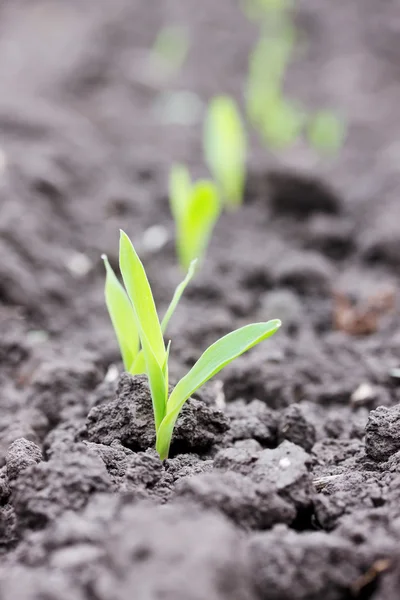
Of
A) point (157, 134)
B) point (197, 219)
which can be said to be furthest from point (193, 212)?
point (157, 134)

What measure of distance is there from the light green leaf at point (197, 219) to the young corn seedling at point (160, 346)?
42.3 inches

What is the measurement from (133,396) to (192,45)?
4260 millimetres

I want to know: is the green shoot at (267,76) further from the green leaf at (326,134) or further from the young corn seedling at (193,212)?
the young corn seedling at (193,212)

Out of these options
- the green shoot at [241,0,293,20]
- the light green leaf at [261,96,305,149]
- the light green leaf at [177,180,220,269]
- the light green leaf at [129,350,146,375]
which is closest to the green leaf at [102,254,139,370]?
the light green leaf at [129,350,146,375]

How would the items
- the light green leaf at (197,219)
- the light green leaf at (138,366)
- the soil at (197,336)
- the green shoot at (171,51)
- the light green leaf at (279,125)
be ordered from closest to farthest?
1. the soil at (197,336)
2. the light green leaf at (138,366)
3. the light green leaf at (197,219)
4. the light green leaf at (279,125)
5. the green shoot at (171,51)

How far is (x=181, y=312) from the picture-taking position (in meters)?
2.24

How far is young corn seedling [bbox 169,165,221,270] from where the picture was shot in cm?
227

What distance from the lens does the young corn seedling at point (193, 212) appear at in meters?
2.27

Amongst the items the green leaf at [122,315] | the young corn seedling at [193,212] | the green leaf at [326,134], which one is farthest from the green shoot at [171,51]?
the green leaf at [122,315]

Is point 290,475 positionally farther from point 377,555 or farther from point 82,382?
point 82,382

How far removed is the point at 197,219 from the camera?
7.70 ft

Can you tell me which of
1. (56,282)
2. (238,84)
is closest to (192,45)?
(238,84)

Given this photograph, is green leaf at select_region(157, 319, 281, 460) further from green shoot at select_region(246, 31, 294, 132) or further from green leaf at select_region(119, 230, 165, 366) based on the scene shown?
green shoot at select_region(246, 31, 294, 132)

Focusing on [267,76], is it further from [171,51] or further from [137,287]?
[137,287]
